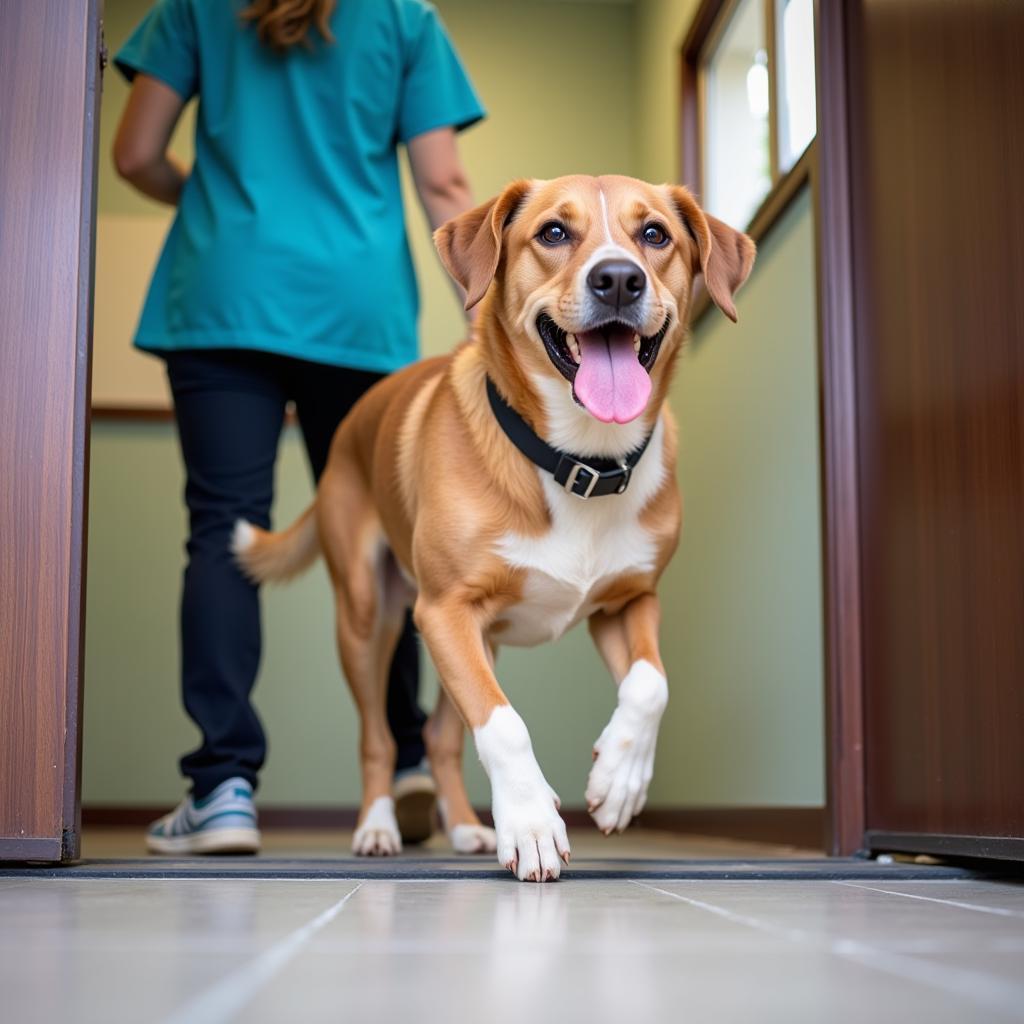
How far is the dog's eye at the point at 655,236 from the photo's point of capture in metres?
2.31

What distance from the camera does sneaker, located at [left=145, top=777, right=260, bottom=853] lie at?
2.65 meters

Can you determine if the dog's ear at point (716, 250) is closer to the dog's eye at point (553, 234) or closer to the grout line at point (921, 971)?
the dog's eye at point (553, 234)

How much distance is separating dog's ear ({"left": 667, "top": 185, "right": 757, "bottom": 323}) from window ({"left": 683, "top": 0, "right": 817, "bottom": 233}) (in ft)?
2.72

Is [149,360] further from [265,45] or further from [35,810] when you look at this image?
[35,810]

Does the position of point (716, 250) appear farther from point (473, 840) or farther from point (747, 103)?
point (747, 103)

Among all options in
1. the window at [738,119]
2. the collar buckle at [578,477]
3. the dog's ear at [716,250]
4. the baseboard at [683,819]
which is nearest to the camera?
the collar buckle at [578,477]

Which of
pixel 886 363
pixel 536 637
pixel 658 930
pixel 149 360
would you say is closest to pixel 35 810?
pixel 536 637

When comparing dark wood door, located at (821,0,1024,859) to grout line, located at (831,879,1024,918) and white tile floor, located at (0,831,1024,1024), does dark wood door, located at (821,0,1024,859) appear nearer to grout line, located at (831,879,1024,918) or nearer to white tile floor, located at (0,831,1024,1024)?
Answer: grout line, located at (831,879,1024,918)

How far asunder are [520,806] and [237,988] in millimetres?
988

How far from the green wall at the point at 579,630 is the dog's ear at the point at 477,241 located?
1.26 m

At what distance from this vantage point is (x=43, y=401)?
2.11m

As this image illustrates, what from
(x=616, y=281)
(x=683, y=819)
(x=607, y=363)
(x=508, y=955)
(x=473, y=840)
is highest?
(x=616, y=281)

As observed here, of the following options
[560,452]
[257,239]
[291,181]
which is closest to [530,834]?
[560,452]

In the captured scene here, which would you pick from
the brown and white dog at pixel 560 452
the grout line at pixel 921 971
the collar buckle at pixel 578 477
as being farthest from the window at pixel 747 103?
the grout line at pixel 921 971
